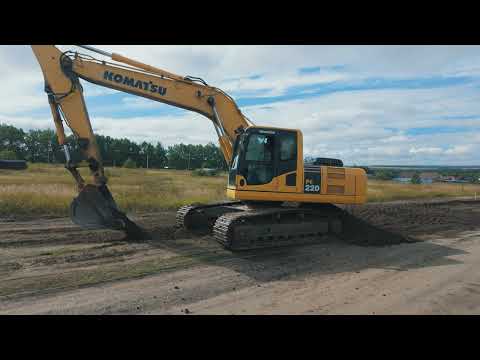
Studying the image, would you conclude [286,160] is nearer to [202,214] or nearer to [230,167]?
[230,167]

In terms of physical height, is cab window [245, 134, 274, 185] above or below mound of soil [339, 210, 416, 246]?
above

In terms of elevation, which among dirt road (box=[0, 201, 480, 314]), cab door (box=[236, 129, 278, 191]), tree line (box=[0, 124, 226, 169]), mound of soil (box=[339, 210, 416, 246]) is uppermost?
tree line (box=[0, 124, 226, 169])

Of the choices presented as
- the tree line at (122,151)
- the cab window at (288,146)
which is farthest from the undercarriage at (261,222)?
the tree line at (122,151)

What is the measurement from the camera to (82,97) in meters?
9.49

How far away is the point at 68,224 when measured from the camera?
11977 mm

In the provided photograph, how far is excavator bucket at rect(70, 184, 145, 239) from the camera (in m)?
9.19

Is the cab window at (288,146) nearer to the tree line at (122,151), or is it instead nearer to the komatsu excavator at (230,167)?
the komatsu excavator at (230,167)

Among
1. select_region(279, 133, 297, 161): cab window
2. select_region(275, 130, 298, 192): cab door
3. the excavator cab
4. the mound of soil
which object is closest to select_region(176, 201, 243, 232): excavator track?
the excavator cab

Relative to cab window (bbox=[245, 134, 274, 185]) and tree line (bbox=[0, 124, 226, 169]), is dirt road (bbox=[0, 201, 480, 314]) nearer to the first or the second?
cab window (bbox=[245, 134, 274, 185])

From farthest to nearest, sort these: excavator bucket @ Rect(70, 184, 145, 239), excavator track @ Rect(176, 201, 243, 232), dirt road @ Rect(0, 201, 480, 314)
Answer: excavator track @ Rect(176, 201, 243, 232) < excavator bucket @ Rect(70, 184, 145, 239) < dirt road @ Rect(0, 201, 480, 314)

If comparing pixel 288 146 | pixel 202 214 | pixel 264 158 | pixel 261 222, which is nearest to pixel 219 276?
pixel 261 222

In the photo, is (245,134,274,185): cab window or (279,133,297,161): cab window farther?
(279,133,297,161): cab window
